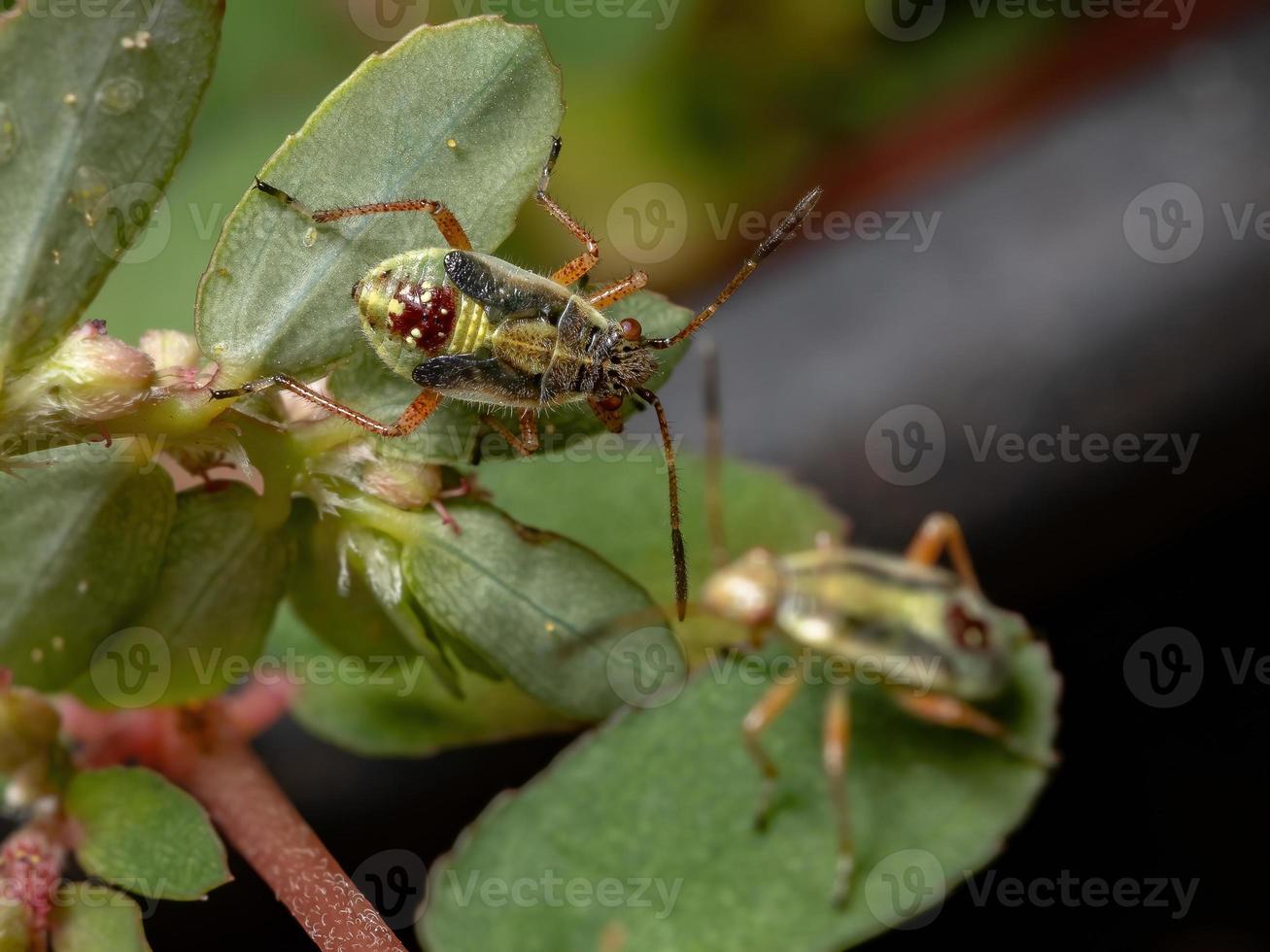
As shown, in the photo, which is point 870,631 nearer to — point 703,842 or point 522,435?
point 703,842

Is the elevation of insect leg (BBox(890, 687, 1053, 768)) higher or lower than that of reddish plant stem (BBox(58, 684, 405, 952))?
higher

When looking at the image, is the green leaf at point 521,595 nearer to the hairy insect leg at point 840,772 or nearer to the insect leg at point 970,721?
the hairy insect leg at point 840,772

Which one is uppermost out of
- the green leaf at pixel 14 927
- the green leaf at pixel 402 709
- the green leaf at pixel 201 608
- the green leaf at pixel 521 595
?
the green leaf at pixel 521 595

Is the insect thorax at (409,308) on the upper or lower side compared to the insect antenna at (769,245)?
lower

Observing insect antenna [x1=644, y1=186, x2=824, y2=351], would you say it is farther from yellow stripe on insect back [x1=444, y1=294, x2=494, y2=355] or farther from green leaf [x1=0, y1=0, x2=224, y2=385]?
green leaf [x1=0, y1=0, x2=224, y2=385]

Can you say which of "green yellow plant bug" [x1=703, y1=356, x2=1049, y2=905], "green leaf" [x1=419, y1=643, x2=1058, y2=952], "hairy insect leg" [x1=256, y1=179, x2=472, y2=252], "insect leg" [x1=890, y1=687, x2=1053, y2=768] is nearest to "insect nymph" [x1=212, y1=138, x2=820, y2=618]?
"hairy insect leg" [x1=256, y1=179, x2=472, y2=252]

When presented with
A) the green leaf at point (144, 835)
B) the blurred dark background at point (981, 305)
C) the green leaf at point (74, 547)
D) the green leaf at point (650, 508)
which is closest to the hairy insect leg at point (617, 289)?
the green leaf at point (650, 508)
